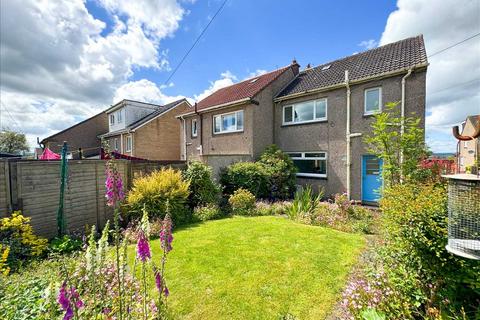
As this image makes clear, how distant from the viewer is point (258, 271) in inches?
163

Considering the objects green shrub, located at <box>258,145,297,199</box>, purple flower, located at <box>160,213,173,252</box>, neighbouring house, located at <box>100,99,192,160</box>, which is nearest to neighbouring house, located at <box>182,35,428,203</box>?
green shrub, located at <box>258,145,297,199</box>

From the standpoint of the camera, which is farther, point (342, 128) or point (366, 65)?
point (366, 65)

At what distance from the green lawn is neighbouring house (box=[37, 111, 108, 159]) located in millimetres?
24253

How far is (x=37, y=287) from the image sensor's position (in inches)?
133

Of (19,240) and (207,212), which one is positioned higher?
(19,240)

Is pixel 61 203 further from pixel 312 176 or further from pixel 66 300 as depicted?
pixel 312 176

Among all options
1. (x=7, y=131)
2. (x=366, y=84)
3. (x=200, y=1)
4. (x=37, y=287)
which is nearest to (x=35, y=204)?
(x=37, y=287)

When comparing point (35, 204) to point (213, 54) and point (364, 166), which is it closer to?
point (213, 54)

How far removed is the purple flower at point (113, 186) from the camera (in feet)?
7.32

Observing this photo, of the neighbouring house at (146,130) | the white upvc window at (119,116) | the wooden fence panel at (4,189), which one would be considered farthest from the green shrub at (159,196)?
the white upvc window at (119,116)

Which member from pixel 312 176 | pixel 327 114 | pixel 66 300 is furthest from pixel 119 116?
pixel 66 300

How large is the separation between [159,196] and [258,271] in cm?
466

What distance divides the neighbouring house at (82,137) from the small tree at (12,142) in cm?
1791

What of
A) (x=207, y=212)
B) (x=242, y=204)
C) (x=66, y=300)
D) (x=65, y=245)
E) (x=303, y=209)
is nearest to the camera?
(x=66, y=300)
